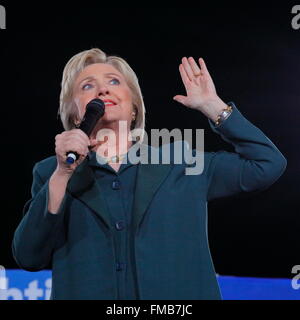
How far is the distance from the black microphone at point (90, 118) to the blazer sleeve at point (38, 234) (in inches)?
6.8

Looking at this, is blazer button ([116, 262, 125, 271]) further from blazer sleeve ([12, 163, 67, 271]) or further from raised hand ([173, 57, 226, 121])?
raised hand ([173, 57, 226, 121])

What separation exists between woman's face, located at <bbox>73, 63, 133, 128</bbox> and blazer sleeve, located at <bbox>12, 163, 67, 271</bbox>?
290mm

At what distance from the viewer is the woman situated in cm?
136

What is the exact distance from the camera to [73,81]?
169 cm

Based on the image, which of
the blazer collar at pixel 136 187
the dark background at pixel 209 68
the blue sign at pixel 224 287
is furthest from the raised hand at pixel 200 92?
the blue sign at pixel 224 287

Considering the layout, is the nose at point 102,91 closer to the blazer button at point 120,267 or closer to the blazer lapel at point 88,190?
the blazer lapel at point 88,190

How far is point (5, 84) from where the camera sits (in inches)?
110

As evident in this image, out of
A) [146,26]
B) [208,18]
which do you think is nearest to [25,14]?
[146,26]

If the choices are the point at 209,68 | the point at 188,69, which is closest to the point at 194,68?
the point at 188,69

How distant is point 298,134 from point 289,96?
0.19 meters

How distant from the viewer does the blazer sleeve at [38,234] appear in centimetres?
135

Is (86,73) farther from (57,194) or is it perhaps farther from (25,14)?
(25,14)

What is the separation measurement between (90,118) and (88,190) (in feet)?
0.63

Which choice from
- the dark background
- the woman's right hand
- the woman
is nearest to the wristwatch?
the woman
